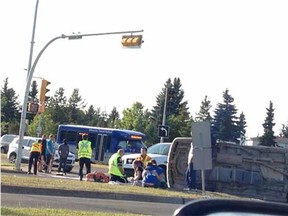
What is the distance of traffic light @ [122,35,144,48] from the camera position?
2436 centimetres

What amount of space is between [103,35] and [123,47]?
138 centimetres

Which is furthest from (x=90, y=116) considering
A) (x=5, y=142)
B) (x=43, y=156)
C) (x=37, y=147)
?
(x=37, y=147)

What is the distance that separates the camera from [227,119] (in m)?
108

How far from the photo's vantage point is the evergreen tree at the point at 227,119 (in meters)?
105

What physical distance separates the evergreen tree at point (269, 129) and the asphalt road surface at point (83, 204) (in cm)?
9045

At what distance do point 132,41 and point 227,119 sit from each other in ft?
276

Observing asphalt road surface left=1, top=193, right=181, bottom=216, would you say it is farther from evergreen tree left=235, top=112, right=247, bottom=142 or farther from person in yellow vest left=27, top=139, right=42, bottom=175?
evergreen tree left=235, top=112, right=247, bottom=142

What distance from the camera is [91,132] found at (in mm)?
47812

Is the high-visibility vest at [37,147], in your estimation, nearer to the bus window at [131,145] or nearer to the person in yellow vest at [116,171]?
the person in yellow vest at [116,171]

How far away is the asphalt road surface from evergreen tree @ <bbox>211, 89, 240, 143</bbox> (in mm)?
86169

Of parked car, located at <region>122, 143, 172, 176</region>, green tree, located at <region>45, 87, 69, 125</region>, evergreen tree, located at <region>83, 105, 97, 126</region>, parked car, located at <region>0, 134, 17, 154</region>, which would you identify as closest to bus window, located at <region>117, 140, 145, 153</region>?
parked car, located at <region>122, 143, 172, 176</region>

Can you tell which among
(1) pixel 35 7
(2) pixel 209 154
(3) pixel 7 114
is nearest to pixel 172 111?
(3) pixel 7 114

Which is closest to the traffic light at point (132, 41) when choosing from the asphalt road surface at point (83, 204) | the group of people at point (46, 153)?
the group of people at point (46, 153)

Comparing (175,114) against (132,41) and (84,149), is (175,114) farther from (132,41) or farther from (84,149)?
(132,41)
